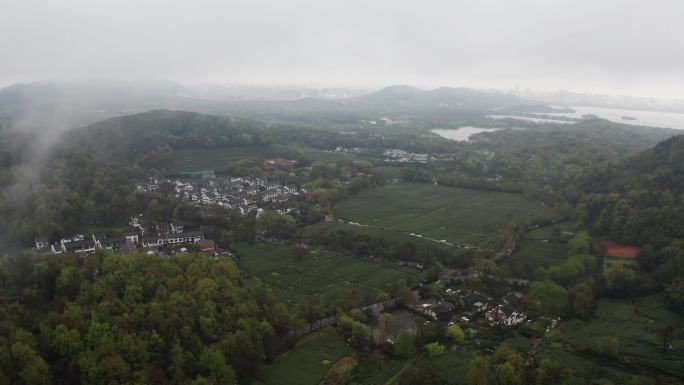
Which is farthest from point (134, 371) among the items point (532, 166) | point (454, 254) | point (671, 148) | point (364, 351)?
point (532, 166)

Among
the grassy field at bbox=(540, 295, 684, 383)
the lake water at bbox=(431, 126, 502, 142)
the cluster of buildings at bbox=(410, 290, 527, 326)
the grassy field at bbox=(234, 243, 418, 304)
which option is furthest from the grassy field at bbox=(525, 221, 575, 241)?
the lake water at bbox=(431, 126, 502, 142)

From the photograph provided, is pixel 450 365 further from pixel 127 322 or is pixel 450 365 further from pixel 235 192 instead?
pixel 235 192

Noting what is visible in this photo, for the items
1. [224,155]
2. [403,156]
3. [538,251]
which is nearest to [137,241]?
[538,251]

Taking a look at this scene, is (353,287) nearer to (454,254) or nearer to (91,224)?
(454,254)

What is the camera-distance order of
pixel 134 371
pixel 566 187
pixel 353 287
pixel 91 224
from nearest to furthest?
1. pixel 134 371
2. pixel 353 287
3. pixel 91 224
4. pixel 566 187

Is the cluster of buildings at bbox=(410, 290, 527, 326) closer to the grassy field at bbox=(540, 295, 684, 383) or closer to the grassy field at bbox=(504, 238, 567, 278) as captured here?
the grassy field at bbox=(540, 295, 684, 383)

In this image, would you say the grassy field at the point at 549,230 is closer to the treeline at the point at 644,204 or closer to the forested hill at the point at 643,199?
the treeline at the point at 644,204
